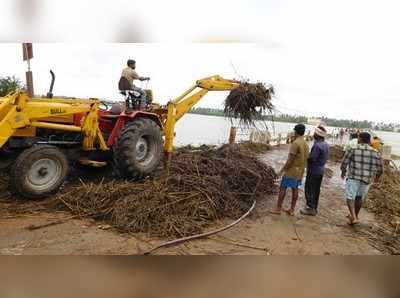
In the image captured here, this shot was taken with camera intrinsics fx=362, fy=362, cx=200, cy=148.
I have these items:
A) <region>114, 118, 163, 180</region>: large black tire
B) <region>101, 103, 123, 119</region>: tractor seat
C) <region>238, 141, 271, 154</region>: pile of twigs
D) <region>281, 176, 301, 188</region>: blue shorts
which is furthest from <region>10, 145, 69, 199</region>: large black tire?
<region>238, 141, 271, 154</region>: pile of twigs

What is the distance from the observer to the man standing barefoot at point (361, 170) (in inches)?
233

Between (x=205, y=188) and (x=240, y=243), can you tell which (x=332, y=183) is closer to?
(x=205, y=188)

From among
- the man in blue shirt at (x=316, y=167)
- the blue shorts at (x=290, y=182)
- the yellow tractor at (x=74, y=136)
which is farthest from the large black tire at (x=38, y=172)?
the man in blue shirt at (x=316, y=167)

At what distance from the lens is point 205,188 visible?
6.10 meters

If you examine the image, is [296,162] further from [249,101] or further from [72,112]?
[72,112]

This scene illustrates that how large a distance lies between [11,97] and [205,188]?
3305 mm

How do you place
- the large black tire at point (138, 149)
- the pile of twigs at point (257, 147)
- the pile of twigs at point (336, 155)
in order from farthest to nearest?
the pile of twigs at point (336, 155)
the pile of twigs at point (257, 147)
the large black tire at point (138, 149)

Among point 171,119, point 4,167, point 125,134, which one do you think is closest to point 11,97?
point 4,167

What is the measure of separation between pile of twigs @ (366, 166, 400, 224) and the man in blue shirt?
160cm

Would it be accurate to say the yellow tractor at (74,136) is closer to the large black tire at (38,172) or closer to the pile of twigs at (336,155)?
the large black tire at (38,172)

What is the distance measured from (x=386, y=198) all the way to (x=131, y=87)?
243 inches

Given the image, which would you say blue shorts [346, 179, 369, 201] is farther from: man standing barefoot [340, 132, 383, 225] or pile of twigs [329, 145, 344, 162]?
pile of twigs [329, 145, 344, 162]

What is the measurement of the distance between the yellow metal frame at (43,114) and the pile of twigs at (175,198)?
926 mm

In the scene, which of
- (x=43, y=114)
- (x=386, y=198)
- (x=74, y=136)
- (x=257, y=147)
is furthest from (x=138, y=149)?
(x=257, y=147)
